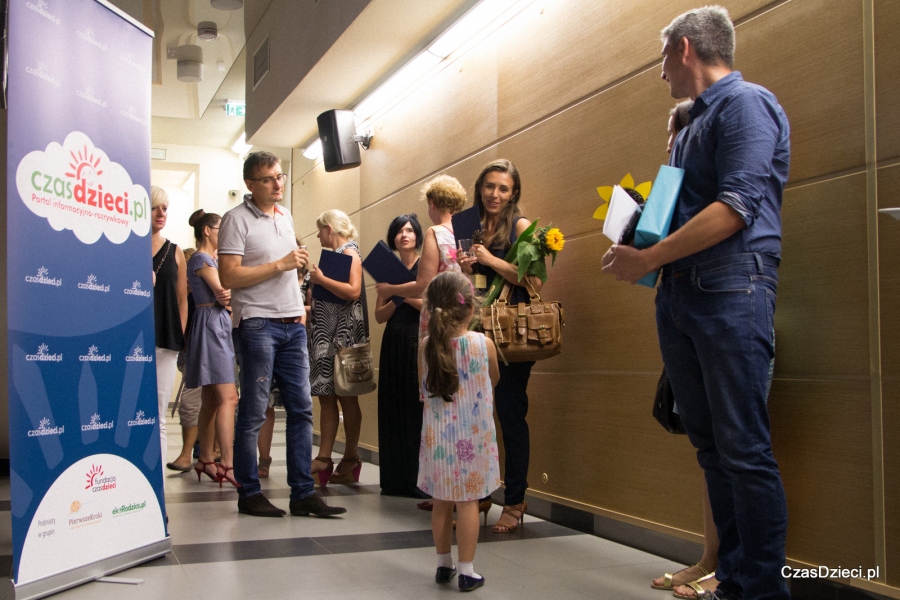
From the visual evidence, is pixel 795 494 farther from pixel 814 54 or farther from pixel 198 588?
pixel 198 588

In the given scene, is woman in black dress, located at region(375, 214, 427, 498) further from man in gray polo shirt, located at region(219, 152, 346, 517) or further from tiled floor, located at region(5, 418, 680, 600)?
man in gray polo shirt, located at region(219, 152, 346, 517)

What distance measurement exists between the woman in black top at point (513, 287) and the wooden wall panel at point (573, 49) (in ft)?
1.58

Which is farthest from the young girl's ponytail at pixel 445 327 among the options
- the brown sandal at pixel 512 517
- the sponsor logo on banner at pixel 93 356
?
the sponsor logo on banner at pixel 93 356

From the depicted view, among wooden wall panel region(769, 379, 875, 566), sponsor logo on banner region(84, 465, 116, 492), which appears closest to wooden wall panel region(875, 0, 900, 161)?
wooden wall panel region(769, 379, 875, 566)

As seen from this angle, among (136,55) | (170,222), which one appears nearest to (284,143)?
(136,55)

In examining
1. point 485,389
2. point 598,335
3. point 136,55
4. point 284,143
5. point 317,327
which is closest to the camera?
point 485,389

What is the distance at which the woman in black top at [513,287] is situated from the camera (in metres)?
3.14

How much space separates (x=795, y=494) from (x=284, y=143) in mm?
6362

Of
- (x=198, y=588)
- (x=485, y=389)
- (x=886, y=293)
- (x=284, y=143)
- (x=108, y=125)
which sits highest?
(x=284, y=143)

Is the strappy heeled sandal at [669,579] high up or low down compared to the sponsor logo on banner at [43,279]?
down

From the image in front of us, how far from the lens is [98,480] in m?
2.44

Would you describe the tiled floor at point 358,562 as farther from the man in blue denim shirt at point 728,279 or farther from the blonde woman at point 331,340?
the blonde woman at point 331,340

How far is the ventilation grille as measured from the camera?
23.1 feet

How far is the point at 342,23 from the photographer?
479 centimetres
